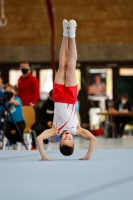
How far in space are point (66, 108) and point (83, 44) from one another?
1297 cm

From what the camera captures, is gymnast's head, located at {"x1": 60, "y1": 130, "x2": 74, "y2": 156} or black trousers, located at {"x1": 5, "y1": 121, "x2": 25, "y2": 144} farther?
black trousers, located at {"x1": 5, "y1": 121, "x2": 25, "y2": 144}

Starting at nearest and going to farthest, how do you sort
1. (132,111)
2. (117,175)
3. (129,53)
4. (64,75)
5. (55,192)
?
(55,192)
(117,175)
(64,75)
(132,111)
(129,53)

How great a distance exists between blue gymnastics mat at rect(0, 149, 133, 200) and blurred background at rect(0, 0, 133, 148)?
40.0ft

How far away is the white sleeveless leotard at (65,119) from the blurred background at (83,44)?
12.3 m

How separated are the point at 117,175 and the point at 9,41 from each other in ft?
50.0

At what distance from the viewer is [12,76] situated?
20812mm

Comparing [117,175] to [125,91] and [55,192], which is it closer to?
[55,192]

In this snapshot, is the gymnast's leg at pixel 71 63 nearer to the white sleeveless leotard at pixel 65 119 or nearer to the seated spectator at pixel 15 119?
the white sleeveless leotard at pixel 65 119

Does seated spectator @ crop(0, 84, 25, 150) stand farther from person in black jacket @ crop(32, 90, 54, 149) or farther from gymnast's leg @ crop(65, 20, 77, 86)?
gymnast's leg @ crop(65, 20, 77, 86)

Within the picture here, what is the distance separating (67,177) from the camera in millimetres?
5945

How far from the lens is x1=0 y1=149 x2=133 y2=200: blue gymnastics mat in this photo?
5.00m

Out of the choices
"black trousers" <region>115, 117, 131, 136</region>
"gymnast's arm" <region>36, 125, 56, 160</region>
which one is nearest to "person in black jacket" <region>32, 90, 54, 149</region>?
"gymnast's arm" <region>36, 125, 56, 160</region>

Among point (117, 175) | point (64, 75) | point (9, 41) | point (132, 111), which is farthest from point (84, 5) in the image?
point (117, 175)

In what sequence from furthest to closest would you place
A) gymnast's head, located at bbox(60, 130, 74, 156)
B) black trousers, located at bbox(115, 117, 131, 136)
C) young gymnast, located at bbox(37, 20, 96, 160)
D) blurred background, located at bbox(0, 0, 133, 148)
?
blurred background, located at bbox(0, 0, 133, 148) → black trousers, located at bbox(115, 117, 131, 136) → young gymnast, located at bbox(37, 20, 96, 160) → gymnast's head, located at bbox(60, 130, 74, 156)
